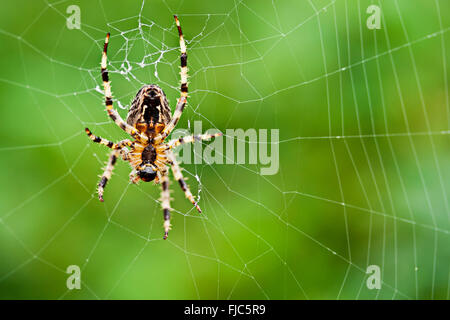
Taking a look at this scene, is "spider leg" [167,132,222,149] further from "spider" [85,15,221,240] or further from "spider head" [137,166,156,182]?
"spider head" [137,166,156,182]

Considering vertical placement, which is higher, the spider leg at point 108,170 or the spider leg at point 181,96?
the spider leg at point 181,96

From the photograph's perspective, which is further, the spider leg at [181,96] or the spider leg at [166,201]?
the spider leg at [181,96]

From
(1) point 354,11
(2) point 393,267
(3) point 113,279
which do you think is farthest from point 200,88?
(2) point 393,267

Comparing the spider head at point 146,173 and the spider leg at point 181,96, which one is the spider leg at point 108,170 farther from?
the spider leg at point 181,96

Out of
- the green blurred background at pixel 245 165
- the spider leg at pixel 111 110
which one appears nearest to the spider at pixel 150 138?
the spider leg at pixel 111 110

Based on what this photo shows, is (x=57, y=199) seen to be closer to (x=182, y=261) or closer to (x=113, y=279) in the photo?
Result: (x=113, y=279)

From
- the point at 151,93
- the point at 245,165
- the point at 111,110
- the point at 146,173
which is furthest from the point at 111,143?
the point at 245,165

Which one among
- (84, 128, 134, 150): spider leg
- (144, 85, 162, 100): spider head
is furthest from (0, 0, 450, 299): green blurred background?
(144, 85, 162, 100): spider head
